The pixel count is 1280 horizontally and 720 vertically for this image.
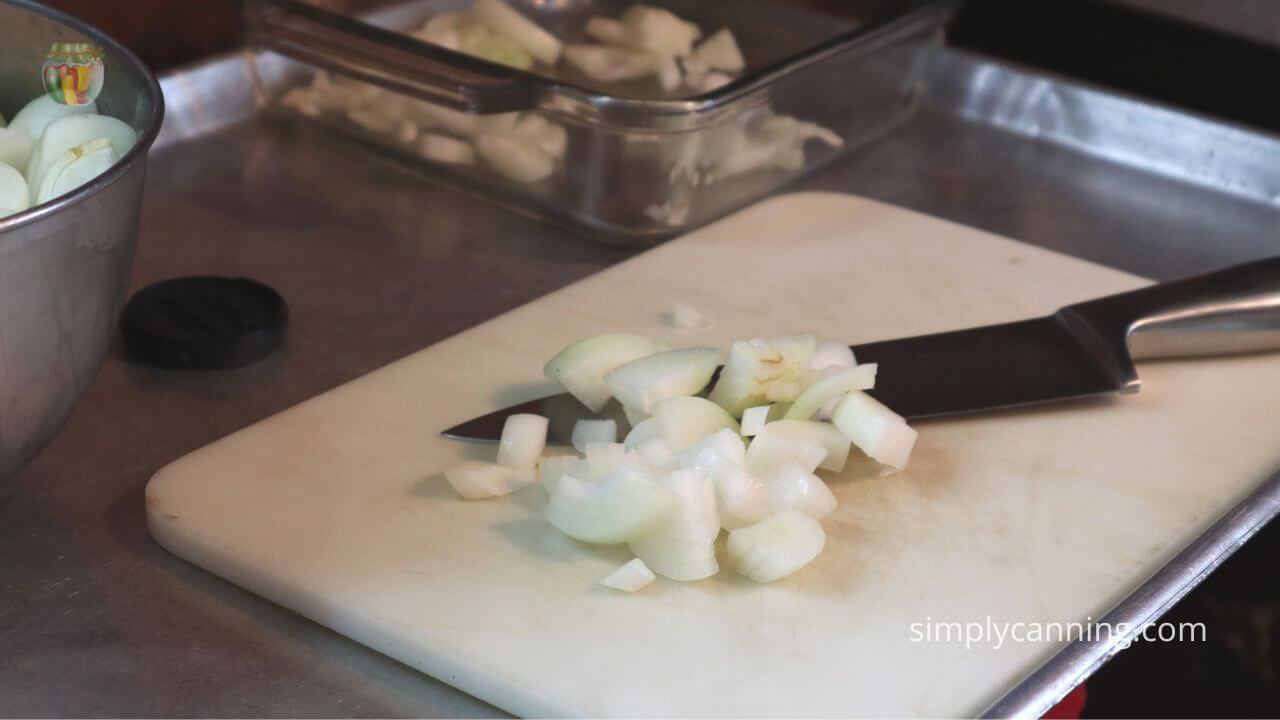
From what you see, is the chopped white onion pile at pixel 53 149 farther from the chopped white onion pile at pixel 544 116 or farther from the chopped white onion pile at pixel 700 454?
the chopped white onion pile at pixel 544 116

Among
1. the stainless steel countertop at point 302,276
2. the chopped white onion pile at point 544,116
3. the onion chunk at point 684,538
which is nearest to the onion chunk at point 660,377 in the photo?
the onion chunk at point 684,538

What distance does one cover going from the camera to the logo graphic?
795 mm

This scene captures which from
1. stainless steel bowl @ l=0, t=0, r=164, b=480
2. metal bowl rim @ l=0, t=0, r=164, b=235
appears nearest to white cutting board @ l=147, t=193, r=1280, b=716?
stainless steel bowl @ l=0, t=0, r=164, b=480

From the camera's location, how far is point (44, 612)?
750 millimetres

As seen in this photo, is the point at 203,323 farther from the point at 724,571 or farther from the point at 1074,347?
the point at 1074,347

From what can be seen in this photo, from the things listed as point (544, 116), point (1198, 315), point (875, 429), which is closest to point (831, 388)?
point (875, 429)

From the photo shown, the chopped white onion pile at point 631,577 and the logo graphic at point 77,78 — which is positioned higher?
the logo graphic at point 77,78

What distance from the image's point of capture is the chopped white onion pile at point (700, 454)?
2.49 feet

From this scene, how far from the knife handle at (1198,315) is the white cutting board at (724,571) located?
17 millimetres

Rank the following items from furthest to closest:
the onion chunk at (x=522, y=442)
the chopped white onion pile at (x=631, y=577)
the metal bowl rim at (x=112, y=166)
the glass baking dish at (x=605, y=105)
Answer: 1. the glass baking dish at (x=605, y=105)
2. the onion chunk at (x=522, y=442)
3. the chopped white onion pile at (x=631, y=577)
4. the metal bowl rim at (x=112, y=166)

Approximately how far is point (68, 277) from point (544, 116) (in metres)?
0.57

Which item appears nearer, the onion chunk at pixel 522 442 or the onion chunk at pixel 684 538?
the onion chunk at pixel 684 538

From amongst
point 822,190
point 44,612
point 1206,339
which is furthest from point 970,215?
point 44,612

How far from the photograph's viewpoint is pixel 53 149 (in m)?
0.74
